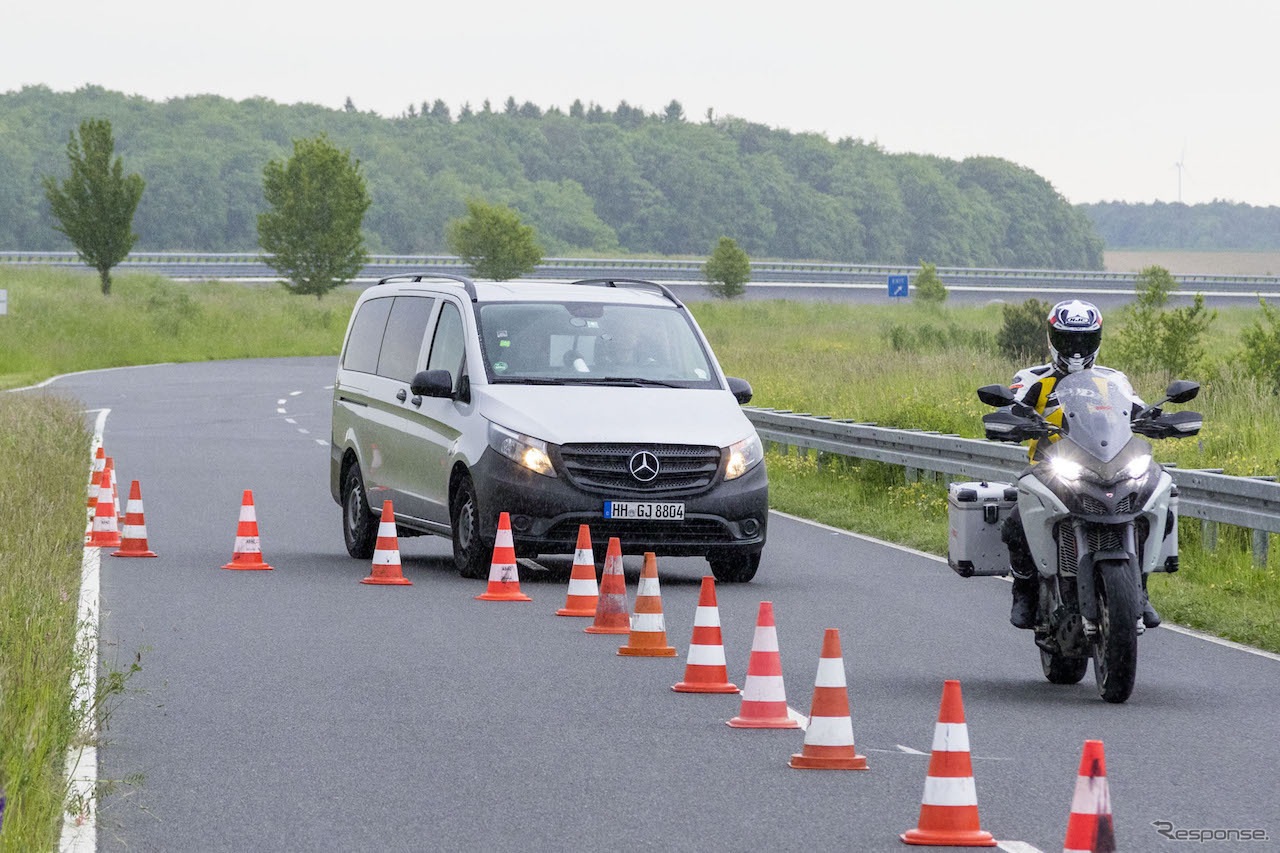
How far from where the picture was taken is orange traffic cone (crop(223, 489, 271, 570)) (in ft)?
46.6

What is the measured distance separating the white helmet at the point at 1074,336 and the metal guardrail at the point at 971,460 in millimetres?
3818

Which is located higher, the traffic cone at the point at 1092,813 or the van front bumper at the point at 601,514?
the traffic cone at the point at 1092,813

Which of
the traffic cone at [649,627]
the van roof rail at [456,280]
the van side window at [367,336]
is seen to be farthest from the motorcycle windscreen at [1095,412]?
the van side window at [367,336]

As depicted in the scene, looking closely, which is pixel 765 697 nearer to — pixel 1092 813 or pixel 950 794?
pixel 950 794

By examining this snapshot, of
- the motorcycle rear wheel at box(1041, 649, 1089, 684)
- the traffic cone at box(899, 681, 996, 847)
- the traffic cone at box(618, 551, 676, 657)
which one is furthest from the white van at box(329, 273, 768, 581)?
the traffic cone at box(899, 681, 996, 847)

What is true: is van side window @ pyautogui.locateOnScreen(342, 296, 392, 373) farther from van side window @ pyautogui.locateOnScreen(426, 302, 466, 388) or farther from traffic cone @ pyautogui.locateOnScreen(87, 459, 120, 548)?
traffic cone @ pyautogui.locateOnScreen(87, 459, 120, 548)

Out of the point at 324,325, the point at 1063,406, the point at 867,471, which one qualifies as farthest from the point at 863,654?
the point at 324,325

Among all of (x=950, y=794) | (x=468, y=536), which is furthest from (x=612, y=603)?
(x=950, y=794)

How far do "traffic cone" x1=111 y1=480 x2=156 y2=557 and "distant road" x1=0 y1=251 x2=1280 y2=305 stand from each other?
85.0 meters

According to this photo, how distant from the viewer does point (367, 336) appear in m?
16.2

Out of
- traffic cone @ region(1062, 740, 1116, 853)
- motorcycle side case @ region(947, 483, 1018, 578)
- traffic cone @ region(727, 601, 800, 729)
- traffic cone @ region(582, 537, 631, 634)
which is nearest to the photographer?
traffic cone @ region(1062, 740, 1116, 853)

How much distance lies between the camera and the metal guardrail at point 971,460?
13.3 m

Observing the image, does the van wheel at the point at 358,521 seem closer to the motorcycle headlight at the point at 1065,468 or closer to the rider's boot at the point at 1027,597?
the rider's boot at the point at 1027,597

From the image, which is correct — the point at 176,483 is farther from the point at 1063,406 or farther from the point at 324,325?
the point at 324,325
